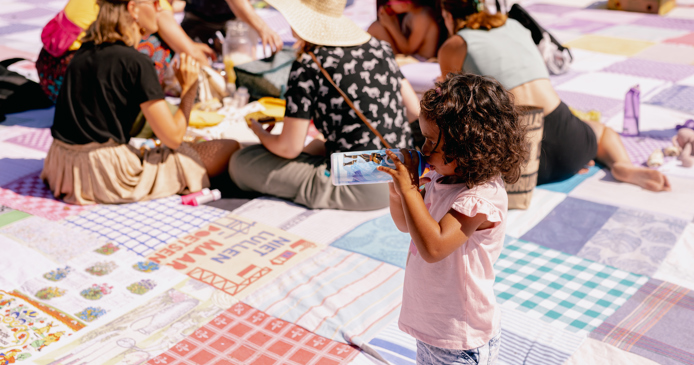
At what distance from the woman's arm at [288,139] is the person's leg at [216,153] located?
0.34 m

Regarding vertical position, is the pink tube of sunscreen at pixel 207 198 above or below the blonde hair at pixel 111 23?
below

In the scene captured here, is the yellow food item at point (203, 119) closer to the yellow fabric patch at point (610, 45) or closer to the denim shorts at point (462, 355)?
the denim shorts at point (462, 355)

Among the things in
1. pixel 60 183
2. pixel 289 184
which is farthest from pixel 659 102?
pixel 60 183

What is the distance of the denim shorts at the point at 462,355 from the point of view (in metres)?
1.47

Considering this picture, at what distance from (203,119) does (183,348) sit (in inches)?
87.4

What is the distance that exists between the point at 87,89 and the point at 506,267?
7.02 feet

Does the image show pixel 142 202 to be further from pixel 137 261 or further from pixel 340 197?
A: pixel 340 197

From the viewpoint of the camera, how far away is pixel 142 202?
A: 315cm

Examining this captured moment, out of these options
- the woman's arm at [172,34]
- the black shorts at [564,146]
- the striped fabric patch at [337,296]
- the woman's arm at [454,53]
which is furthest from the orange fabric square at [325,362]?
the woman's arm at [172,34]

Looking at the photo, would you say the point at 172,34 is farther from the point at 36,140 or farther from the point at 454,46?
the point at 454,46

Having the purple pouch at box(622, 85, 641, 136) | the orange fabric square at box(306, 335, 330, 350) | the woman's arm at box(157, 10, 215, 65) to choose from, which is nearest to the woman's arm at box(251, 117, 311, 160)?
the orange fabric square at box(306, 335, 330, 350)

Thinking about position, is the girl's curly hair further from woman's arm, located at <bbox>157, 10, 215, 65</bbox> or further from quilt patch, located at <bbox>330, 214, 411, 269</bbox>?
woman's arm, located at <bbox>157, 10, 215, 65</bbox>

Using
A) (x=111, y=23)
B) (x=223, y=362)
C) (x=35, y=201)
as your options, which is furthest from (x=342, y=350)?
(x=35, y=201)

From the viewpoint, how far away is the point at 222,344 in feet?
6.91
